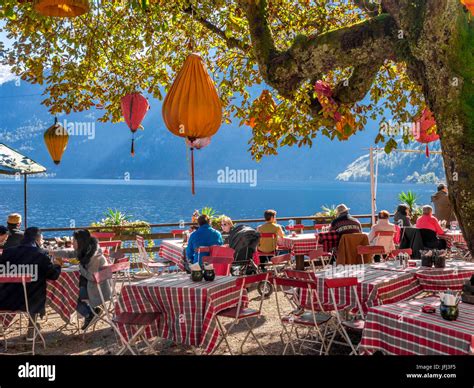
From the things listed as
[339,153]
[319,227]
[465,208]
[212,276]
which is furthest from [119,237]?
[339,153]

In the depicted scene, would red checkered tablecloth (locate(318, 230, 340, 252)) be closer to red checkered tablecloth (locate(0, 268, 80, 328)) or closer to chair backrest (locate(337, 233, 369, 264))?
chair backrest (locate(337, 233, 369, 264))

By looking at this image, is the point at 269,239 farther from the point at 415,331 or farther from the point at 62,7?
the point at 62,7

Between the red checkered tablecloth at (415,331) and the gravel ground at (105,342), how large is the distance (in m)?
1.49

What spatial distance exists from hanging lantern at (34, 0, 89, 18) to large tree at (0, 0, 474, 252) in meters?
0.41

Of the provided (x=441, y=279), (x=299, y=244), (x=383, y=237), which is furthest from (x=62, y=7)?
(x=383, y=237)

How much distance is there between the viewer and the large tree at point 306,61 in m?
3.93

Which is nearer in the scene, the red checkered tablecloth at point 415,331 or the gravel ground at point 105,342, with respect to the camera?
the red checkered tablecloth at point 415,331

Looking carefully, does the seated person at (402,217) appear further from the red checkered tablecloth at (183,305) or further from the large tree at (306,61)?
the red checkered tablecloth at (183,305)

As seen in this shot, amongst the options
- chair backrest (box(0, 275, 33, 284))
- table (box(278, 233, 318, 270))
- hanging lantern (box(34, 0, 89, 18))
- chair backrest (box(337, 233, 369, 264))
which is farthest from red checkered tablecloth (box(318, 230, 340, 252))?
hanging lantern (box(34, 0, 89, 18))

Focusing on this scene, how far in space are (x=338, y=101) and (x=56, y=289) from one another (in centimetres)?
370

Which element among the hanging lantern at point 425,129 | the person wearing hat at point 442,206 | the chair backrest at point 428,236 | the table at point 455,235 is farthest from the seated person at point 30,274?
the person wearing hat at point 442,206

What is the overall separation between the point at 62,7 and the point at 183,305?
2.62 metres

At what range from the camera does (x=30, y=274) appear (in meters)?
5.31
